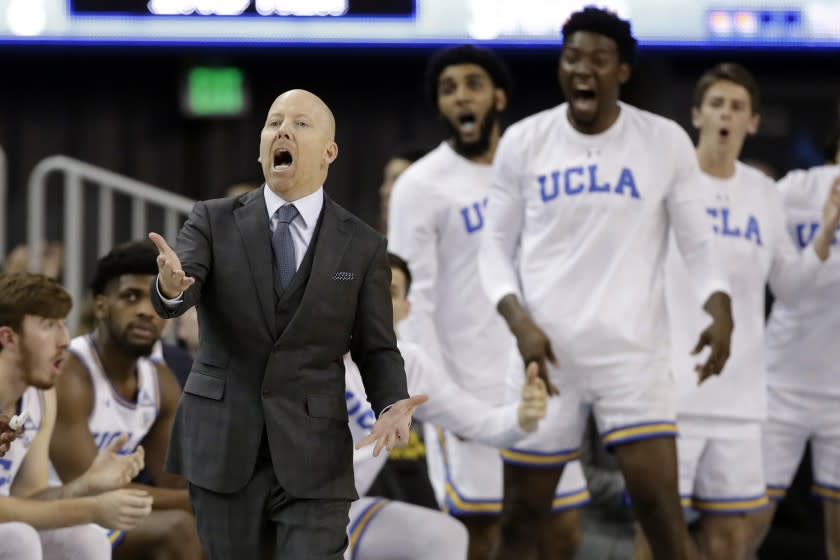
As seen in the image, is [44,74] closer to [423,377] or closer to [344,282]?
[423,377]

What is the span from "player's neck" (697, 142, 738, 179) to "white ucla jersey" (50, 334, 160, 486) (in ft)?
7.72

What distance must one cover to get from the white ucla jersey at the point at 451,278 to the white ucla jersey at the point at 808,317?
1220 millimetres

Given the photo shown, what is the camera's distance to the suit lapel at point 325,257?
132 inches

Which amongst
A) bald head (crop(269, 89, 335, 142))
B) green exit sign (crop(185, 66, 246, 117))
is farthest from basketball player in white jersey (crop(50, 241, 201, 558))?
green exit sign (crop(185, 66, 246, 117))

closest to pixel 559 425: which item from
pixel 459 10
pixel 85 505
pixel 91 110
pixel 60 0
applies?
pixel 85 505

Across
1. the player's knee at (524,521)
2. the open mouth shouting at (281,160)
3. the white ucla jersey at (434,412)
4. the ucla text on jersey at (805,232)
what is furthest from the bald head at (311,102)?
the ucla text on jersey at (805,232)

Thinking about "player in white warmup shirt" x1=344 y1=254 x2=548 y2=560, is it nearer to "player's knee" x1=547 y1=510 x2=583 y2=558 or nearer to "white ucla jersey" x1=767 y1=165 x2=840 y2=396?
"player's knee" x1=547 y1=510 x2=583 y2=558

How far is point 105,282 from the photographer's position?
5082mm

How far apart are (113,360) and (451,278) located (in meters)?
1.46

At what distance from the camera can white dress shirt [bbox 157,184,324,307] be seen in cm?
343

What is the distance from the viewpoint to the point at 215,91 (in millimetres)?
9398

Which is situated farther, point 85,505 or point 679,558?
point 679,558

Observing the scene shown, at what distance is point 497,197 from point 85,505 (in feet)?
5.73

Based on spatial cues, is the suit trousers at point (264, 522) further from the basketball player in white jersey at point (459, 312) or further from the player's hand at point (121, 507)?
the basketball player in white jersey at point (459, 312)
